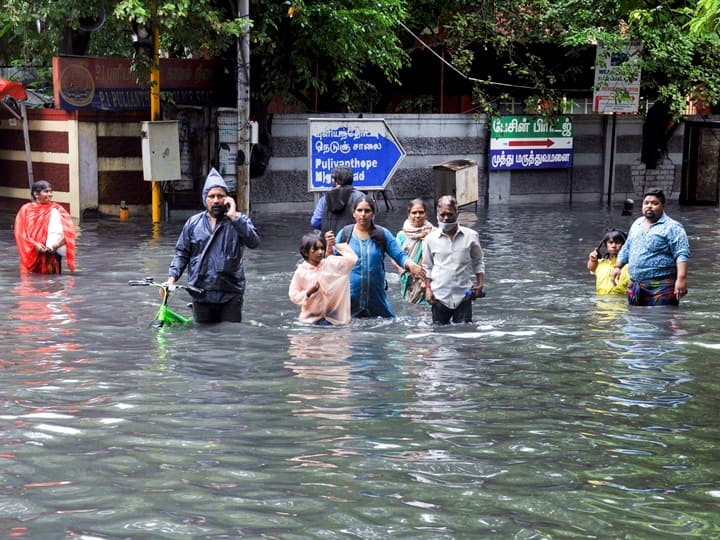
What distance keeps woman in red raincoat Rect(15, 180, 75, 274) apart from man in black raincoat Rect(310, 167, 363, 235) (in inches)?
152

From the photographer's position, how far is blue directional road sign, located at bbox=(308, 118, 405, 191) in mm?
22500

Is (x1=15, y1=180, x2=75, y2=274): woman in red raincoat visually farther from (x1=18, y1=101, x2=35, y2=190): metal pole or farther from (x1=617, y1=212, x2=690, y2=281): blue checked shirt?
(x1=617, y1=212, x2=690, y2=281): blue checked shirt

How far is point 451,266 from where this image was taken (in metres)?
11.1

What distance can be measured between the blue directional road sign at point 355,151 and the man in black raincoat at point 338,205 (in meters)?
9.00

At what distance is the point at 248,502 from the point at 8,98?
60.5 ft

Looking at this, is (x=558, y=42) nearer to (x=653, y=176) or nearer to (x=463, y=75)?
(x=463, y=75)

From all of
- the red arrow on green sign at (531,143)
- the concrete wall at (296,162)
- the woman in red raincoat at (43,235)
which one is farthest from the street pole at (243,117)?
the red arrow on green sign at (531,143)

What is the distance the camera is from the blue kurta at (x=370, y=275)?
11.2m

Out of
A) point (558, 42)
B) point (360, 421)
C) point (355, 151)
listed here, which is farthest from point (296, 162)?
point (360, 421)

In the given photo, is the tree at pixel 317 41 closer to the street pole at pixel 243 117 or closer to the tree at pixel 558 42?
the street pole at pixel 243 117

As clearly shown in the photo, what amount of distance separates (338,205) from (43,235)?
4408 mm

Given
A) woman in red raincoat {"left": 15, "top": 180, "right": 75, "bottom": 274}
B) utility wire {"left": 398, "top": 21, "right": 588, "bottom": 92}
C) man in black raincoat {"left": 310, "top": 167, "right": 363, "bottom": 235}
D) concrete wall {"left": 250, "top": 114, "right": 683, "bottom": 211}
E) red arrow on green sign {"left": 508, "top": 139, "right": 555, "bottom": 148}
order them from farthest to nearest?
red arrow on green sign {"left": 508, "top": 139, "right": 555, "bottom": 148}
utility wire {"left": 398, "top": 21, "right": 588, "bottom": 92}
concrete wall {"left": 250, "top": 114, "right": 683, "bottom": 211}
woman in red raincoat {"left": 15, "top": 180, "right": 75, "bottom": 274}
man in black raincoat {"left": 310, "top": 167, "right": 363, "bottom": 235}

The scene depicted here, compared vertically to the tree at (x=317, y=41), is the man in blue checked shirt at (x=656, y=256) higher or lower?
lower

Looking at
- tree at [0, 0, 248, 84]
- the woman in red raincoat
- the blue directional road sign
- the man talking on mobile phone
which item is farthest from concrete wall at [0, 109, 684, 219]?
the man talking on mobile phone
